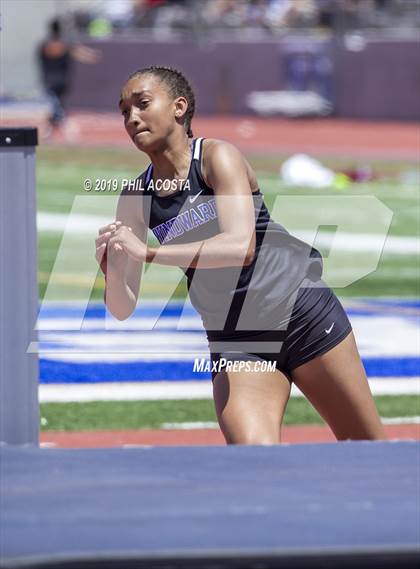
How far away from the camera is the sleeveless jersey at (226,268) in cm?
504

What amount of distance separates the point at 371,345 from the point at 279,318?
4804mm

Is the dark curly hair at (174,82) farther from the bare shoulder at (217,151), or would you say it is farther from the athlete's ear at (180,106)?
the bare shoulder at (217,151)

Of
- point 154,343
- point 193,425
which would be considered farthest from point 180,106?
point 154,343

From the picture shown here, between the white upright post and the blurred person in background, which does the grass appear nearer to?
the white upright post

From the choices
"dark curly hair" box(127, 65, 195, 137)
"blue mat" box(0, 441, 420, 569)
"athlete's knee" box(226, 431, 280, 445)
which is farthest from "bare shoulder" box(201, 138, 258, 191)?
"blue mat" box(0, 441, 420, 569)

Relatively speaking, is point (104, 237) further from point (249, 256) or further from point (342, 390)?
point (342, 390)

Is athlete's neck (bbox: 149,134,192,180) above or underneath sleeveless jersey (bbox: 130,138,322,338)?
above

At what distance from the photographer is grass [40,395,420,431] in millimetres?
8023

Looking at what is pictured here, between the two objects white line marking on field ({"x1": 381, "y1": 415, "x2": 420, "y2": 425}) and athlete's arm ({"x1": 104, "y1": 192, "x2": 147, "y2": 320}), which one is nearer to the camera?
athlete's arm ({"x1": 104, "y1": 192, "x2": 147, "y2": 320})

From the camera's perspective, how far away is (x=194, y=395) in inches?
344

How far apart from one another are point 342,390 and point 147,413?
324cm

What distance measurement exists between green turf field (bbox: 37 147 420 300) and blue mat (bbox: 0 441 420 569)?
24.2 feet

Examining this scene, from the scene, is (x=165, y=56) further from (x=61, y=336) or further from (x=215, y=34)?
(x=61, y=336)

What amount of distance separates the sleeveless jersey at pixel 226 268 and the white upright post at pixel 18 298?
1.47ft
